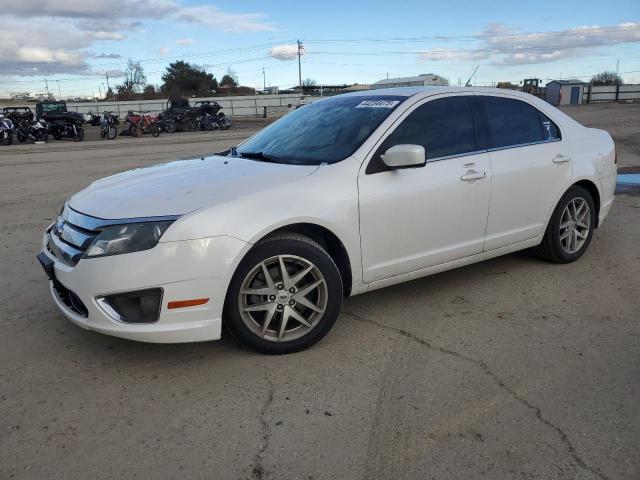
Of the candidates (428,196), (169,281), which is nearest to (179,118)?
(428,196)

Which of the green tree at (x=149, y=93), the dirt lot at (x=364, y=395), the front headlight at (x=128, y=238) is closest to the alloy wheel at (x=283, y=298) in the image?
the dirt lot at (x=364, y=395)

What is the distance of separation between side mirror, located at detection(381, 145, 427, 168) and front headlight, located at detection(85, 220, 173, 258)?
4.82ft

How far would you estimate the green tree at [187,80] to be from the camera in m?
91.8

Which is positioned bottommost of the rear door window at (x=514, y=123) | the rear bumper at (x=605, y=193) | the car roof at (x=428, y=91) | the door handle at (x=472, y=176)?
the rear bumper at (x=605, y=193)

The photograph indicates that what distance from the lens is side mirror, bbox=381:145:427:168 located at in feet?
11.9

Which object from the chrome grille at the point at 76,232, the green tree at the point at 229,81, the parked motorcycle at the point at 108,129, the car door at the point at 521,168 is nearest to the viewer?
the chrome grille at the point at 76,232

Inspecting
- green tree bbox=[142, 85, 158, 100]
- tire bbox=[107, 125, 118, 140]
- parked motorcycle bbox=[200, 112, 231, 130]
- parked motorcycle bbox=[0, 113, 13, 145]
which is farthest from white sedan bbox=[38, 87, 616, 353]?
green tree bbox=[142, 85, 158, 100]

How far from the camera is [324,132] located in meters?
4.21

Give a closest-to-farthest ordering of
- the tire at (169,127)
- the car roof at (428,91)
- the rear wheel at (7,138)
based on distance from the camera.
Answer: the car roof at (428,91) < the rear wheel at (7,138) < the tire at (169,127)

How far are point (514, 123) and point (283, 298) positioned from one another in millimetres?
2607

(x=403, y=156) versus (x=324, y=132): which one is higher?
(x=324, y=132)

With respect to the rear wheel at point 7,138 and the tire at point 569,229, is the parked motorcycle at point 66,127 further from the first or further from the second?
the tire at point 569,229

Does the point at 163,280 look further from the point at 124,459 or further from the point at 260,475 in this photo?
the point at 260,475

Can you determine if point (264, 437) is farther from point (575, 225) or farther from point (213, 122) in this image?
point (213, 122)
